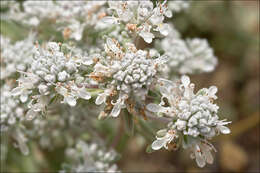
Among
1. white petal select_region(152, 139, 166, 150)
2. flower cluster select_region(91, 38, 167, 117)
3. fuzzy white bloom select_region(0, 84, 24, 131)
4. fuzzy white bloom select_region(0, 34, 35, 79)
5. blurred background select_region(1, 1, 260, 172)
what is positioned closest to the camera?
flower cluster select_region(91, 38, 167, 117)

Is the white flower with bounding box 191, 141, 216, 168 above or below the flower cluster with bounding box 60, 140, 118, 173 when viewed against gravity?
above

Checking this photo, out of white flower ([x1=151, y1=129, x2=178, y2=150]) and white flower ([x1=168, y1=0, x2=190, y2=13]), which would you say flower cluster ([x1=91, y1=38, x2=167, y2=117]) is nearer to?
white flower ([x1=151, y1=129, x2=178, y2=150])

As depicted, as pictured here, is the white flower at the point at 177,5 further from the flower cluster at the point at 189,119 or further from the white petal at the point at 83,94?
the white petal at the point at 83,94

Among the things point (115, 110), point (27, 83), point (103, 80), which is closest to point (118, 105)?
point (115, 110)

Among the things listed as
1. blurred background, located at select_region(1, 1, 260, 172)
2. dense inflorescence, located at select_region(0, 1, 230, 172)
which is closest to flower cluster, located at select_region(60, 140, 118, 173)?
dense inflorescence, located at select_region(0, 1, 230, 172)

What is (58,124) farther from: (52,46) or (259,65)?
(259,65)

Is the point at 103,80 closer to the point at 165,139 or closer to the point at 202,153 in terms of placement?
the point at 165,139

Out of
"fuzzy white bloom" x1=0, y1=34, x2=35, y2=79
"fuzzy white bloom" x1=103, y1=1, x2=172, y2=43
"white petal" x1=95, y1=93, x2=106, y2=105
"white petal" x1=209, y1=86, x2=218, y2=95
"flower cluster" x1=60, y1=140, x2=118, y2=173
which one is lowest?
"flower cluster" x1=60, y1=140, x2=118, y2=173
